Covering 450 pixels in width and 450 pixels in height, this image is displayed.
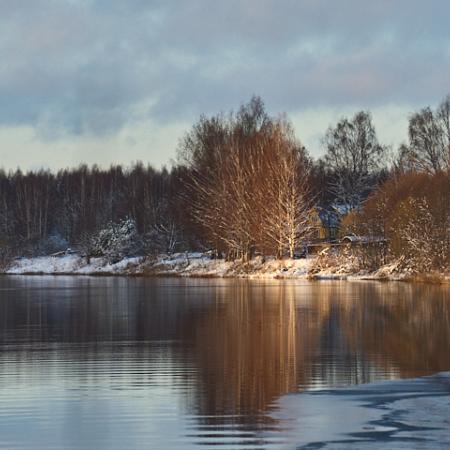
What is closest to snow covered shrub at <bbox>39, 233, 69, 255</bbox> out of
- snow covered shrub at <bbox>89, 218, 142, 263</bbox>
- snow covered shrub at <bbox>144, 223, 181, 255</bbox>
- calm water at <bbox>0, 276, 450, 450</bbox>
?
snow covered shrub at <bbox>89, 218, 142, 263</bbox>

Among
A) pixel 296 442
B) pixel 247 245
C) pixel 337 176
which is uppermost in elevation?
pixel 337 176

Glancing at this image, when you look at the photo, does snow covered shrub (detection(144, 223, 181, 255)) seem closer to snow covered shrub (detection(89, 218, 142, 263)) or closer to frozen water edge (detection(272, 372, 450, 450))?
snow covered shrub (detection(89, 218, 142, 263))

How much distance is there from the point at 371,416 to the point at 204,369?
20.1ft

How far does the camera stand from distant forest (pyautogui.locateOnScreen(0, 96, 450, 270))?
209ft

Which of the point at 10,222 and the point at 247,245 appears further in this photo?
the point at 10,222

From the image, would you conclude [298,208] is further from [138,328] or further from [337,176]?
[138,328]

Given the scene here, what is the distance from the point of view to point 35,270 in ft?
309

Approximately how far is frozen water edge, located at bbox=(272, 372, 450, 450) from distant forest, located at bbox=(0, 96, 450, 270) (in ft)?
143

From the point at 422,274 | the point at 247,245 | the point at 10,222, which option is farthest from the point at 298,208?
the point at 10,222

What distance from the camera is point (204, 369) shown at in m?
18.4

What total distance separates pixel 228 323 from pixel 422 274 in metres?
32.7

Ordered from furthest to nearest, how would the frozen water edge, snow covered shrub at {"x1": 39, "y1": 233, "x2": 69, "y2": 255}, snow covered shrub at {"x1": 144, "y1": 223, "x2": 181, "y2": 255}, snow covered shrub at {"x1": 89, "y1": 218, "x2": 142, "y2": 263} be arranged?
snow covered shrub at {"x1": 39, "y1": 233, "x2": 69, "y2": 255}, snow covered shrub at {"x1": 89, "y1": 218, "x2": 142, "y2": 263}, snow covered shrub at {"x1": 144, "y1": 223, "x2": 181, "y2": 255}, the frozen water edge

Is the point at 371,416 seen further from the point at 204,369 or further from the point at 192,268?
the point at 192,268

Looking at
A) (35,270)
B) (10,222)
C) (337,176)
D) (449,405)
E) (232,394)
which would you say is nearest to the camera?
(449,405)
